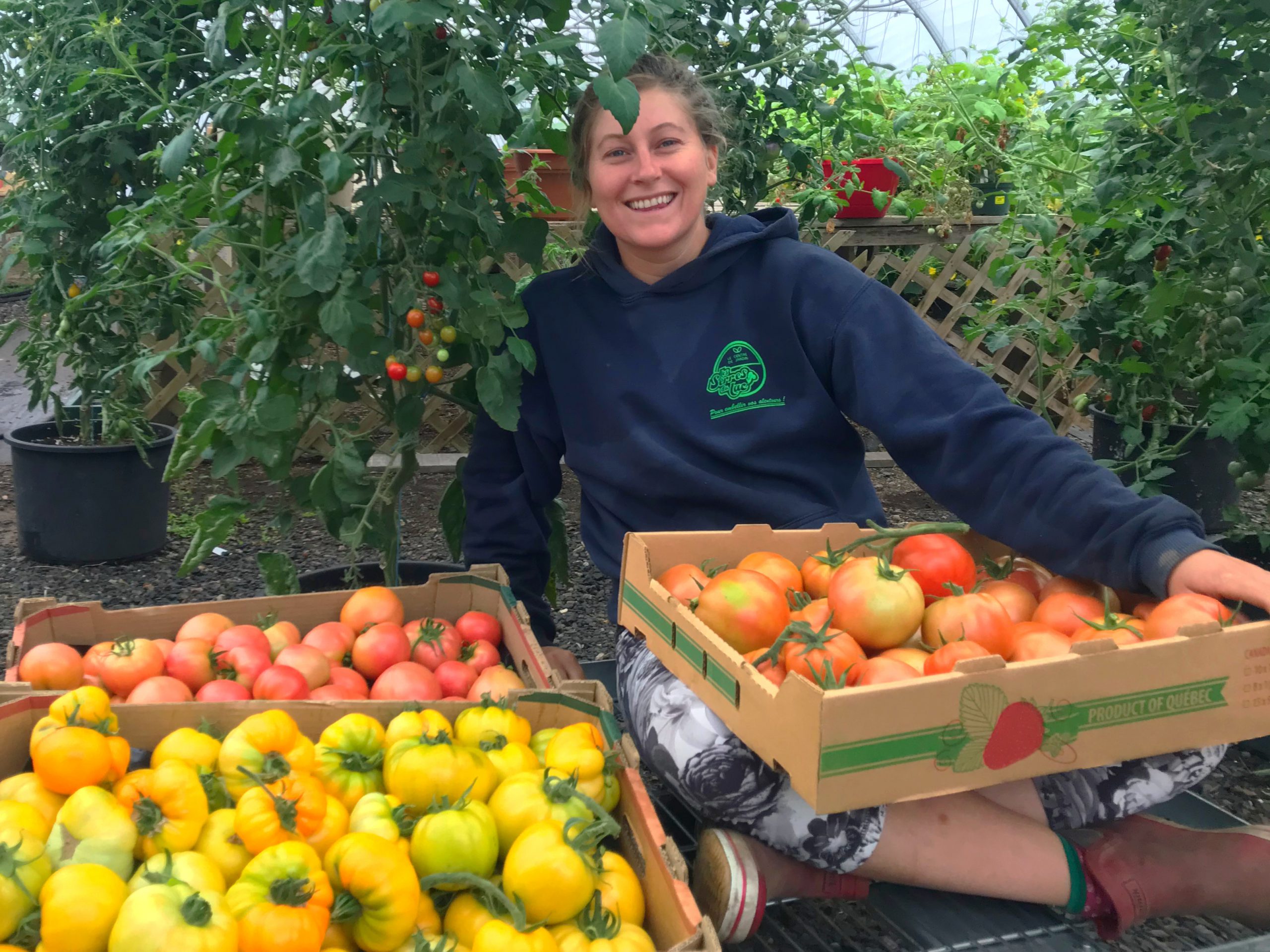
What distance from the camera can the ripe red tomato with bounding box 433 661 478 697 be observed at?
1568 millimetres

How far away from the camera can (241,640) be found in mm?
1566

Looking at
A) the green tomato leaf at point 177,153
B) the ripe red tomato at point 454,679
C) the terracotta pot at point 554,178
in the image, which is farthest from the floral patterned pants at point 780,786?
the terracotta pot at point 554,178

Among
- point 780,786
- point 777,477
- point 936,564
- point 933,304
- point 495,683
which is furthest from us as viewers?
point 933,304

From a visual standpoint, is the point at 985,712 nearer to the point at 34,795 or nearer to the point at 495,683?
the point at 495,683

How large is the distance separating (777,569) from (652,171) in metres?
0.68

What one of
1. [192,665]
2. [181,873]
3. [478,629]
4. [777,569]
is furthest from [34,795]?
[777,569]

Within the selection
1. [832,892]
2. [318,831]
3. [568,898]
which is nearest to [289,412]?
[318,831]

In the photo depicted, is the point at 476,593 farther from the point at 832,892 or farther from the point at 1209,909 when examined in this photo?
the point at 1209,909

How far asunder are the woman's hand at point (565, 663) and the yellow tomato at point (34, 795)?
789 mm

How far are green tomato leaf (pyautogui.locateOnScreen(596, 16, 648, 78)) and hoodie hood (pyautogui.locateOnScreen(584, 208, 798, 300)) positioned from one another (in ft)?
1.70

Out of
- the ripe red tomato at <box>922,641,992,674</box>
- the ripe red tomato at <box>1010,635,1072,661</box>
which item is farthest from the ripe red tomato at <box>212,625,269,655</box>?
the ripe red tomato at <box>1010,635,1072,661</box>

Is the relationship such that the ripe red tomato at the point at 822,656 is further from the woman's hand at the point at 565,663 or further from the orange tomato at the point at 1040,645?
the woman's hand at the point at 565,663

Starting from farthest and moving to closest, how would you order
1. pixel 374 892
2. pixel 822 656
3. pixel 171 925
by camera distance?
1. pixel 822 656
2. pixel 374 892
3. pixel 171 925

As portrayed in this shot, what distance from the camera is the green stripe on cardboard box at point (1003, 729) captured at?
3.68 ft
